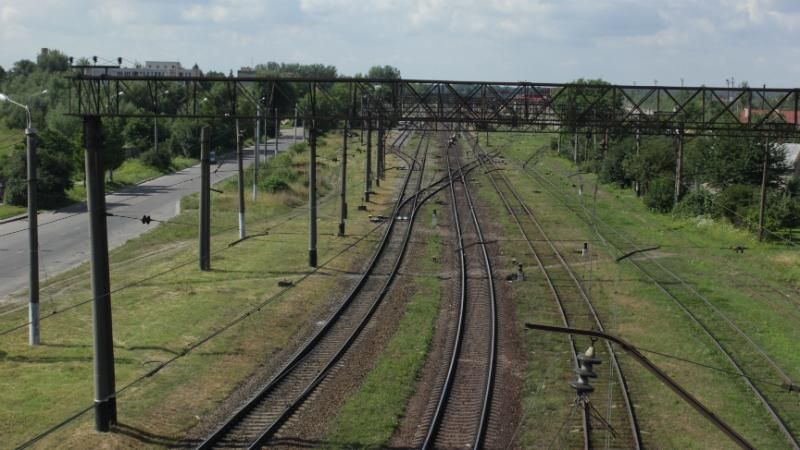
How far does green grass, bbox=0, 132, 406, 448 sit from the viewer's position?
637 inches

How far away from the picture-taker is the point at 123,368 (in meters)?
18.9

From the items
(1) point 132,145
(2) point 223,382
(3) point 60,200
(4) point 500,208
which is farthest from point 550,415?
(1) point 132,145

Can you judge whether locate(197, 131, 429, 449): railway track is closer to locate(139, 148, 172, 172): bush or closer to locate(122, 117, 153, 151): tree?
locate(139, 148, 172, 172): bush

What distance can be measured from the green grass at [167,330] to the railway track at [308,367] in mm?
741

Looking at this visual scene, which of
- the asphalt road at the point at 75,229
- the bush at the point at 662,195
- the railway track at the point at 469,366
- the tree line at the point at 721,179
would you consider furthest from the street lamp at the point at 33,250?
the bush at the point at 662,195

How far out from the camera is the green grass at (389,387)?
1544 cm

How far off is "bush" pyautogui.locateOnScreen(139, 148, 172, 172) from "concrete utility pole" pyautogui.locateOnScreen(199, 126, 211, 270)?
144 feet

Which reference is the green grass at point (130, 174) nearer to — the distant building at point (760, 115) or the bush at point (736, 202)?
the bush at point (736, 202)

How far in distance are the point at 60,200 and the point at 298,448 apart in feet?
135

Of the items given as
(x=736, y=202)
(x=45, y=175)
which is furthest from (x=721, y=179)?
(x=45, y=175)

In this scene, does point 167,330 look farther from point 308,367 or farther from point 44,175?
point 44,175

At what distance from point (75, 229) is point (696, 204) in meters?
30.2

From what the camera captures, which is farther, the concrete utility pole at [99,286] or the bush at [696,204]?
the bush at [696,204]

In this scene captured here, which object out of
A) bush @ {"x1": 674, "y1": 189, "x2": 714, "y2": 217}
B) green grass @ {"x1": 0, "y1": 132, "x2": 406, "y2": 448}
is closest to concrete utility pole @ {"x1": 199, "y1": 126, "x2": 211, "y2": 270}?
green grass @ {"x1": 0, "y1": 132, "x2": 406, "y2": 448}
